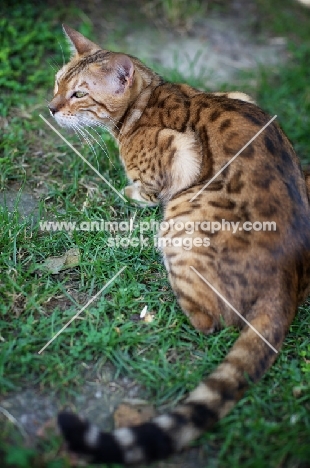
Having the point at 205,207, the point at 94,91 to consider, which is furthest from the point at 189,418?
the point at 94,91

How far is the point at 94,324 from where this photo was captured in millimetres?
3564

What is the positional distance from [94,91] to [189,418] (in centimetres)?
257

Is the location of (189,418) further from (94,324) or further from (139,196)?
(139,196)

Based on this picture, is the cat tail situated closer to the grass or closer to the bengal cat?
the bengal cat

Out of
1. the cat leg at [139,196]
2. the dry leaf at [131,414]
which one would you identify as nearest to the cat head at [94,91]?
the cat leg at [139,196]

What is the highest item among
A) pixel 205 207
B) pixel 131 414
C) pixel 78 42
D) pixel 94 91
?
pixel 78 42

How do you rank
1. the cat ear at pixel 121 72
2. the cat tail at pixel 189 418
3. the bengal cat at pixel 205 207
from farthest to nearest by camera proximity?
1. the cat ear at pixel 121 72
2. the bengal cat at pixel 205 207
3. the cat tail at pixel 189 418

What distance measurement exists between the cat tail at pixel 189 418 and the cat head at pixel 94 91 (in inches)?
81.8

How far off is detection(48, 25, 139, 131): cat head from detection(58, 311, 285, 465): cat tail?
6.82 ft

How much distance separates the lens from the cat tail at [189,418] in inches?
104

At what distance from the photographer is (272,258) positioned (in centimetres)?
336

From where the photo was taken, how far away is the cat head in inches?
166

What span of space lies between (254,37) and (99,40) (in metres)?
2.06

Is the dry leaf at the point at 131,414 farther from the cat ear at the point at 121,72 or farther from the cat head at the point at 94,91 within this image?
the cat ear at the point at 121,72
